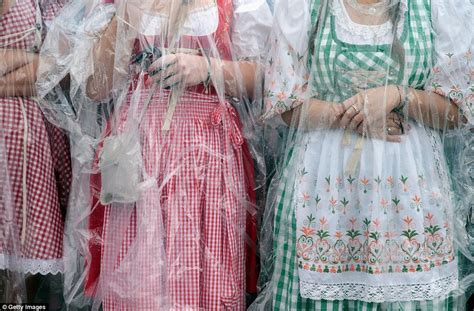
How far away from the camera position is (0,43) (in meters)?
1.75

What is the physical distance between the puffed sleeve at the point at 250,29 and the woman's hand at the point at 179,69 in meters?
0.12

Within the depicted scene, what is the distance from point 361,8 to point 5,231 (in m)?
1.03

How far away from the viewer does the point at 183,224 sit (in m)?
1.63

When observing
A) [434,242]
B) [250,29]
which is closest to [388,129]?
[434,242]

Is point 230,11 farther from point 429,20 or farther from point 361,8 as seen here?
point 429,20

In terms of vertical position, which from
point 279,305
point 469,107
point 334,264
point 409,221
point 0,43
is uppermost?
point 0,43

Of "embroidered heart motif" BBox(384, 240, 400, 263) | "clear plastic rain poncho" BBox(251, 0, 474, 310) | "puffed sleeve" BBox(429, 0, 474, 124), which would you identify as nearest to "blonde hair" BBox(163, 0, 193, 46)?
"clear plastic rain poncho" BBox(251, 0, 474, 310)

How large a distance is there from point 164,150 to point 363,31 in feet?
1.82

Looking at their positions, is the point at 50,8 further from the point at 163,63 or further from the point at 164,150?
the point at 164,150

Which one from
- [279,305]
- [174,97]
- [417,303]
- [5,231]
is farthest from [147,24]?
[417,303]

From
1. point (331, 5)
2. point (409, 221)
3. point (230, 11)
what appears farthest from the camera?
point (230, 11)

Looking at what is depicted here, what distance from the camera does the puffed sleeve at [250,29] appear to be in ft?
5.68

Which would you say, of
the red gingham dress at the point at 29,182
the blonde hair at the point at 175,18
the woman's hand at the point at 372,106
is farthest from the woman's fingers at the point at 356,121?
the red gingham dress at the point at 29,182

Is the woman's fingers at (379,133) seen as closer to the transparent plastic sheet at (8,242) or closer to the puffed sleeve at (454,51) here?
the puffed sleeve at (454,51)
